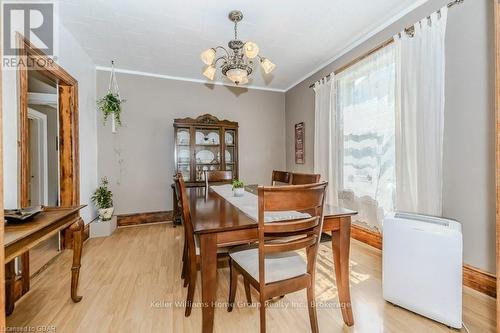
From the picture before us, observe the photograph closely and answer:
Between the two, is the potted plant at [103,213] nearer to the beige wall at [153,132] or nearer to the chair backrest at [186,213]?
the beige wall at [153,132]

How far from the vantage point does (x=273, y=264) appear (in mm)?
1420

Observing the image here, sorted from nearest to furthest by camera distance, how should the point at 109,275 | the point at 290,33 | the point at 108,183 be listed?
the point at 109,275, the point at 290,33, the point at 108,183

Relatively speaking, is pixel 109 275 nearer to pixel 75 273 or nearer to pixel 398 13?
pixel 75 273

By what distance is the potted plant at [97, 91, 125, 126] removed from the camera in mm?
3475

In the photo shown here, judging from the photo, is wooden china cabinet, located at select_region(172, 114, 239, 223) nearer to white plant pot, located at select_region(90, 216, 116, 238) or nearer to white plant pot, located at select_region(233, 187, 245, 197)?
white plant pot, located at select_region(90, 216, 116, 238)

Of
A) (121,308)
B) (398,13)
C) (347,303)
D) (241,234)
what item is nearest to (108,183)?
(121,308)

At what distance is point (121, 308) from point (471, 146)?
301cm

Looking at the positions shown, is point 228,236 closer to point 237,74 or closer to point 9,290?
point 237,74

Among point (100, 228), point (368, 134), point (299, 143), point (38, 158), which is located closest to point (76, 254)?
point (100, 228)

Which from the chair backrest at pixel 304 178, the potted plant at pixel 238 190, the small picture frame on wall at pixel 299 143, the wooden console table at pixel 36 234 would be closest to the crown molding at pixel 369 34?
the small picture frame on wall at pixel 299 143

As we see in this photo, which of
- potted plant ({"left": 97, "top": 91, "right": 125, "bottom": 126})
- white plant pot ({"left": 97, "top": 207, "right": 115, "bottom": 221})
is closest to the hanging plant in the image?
potted plant ({"left": 97, "top": 91, "right": 125, "bottom": 126})

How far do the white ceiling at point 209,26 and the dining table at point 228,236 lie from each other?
200 cm

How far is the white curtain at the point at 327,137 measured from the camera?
3.32m

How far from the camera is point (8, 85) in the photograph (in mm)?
1837
